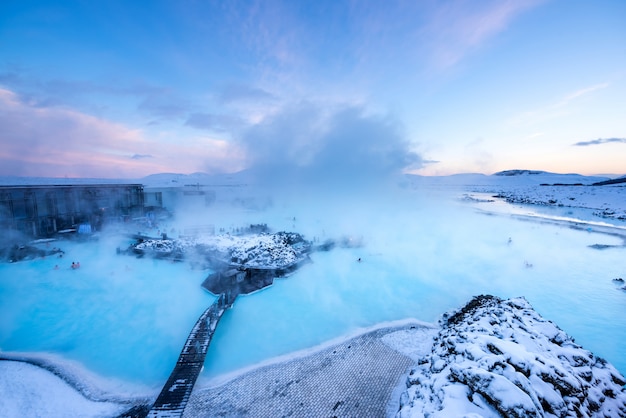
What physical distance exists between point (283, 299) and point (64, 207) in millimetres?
23890

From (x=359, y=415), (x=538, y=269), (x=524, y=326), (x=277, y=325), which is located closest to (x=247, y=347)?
(x=277, y=325)

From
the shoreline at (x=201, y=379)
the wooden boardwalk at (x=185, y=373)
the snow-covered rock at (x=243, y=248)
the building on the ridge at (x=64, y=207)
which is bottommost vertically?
the shoreline at (x=201, y=379)

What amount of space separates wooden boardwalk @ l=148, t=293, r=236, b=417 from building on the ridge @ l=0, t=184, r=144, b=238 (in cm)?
2043

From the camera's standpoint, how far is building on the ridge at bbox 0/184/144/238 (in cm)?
1956

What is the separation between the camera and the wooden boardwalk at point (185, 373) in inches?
258

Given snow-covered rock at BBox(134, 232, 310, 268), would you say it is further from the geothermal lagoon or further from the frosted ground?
the frosted ground

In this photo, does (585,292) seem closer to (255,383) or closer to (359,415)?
(359,415)

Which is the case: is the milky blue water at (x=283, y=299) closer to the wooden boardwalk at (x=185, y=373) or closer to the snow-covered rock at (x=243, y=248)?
the wooden boardwalk at (x=185, y=373)

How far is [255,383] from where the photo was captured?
25.6 feet

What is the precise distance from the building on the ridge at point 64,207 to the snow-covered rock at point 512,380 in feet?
91.9

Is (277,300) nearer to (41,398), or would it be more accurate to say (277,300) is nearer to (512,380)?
(41,398)

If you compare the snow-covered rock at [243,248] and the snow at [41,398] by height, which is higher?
the snow-covered rock at [243,248]

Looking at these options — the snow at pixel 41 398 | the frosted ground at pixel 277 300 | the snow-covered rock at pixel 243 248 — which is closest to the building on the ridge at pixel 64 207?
the frosted ground at pixel 277 300

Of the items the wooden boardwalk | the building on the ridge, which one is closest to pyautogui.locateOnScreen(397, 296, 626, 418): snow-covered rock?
the wooden boardwalk
